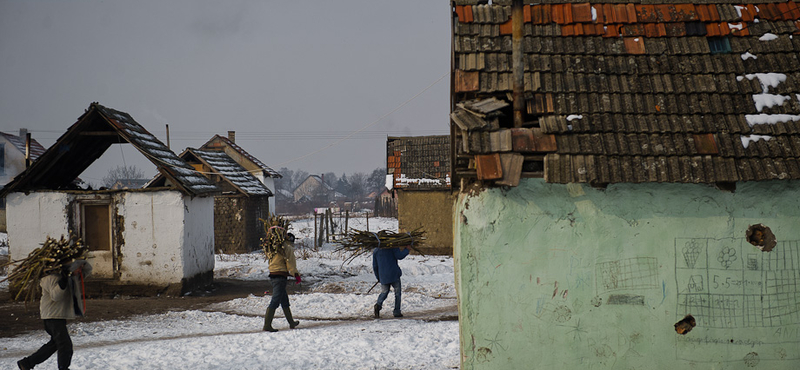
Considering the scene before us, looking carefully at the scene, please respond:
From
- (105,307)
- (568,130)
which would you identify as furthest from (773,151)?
(105,307)

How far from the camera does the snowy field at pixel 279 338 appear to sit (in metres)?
7.31

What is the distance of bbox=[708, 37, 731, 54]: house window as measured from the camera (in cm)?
583

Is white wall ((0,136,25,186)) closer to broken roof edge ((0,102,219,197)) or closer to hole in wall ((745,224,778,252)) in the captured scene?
broken roof edge ((0,102,219,197))

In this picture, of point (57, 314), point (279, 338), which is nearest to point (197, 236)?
point (279, 338)

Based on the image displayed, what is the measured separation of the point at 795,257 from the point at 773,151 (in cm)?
102

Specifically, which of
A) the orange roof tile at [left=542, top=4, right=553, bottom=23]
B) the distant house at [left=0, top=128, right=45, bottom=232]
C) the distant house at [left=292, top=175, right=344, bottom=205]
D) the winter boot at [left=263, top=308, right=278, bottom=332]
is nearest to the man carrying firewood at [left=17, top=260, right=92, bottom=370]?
the winter boot at [left=263, top=308, right=278, bottom=332]

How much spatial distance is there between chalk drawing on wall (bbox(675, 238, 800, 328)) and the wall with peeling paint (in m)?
11.9

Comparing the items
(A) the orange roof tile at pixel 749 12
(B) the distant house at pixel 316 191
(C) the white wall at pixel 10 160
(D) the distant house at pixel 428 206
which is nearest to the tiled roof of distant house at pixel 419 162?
(D) the distant house at pixel 428 206

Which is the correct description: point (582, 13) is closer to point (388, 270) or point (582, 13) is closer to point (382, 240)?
point (382, 240)

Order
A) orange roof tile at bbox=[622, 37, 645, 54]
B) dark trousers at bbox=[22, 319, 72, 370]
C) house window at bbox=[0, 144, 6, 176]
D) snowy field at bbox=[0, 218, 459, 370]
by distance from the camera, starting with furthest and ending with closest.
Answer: house window at bbox=[0, 144, 6, 176], snowy field at bbox=[0, 218, 459, 370], dark trousers at bbox=[22, 319, 72, 370], orange roof tile at bbox=[622, 37, 645, 54]

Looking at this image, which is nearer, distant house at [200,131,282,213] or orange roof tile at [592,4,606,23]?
orange roof tile at [592,4,606,23]

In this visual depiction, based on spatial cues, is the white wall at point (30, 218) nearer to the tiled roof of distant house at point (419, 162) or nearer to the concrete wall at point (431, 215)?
the concrete wall at point (431, 215)

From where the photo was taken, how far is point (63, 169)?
14.7m

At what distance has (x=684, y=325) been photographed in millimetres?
5188
